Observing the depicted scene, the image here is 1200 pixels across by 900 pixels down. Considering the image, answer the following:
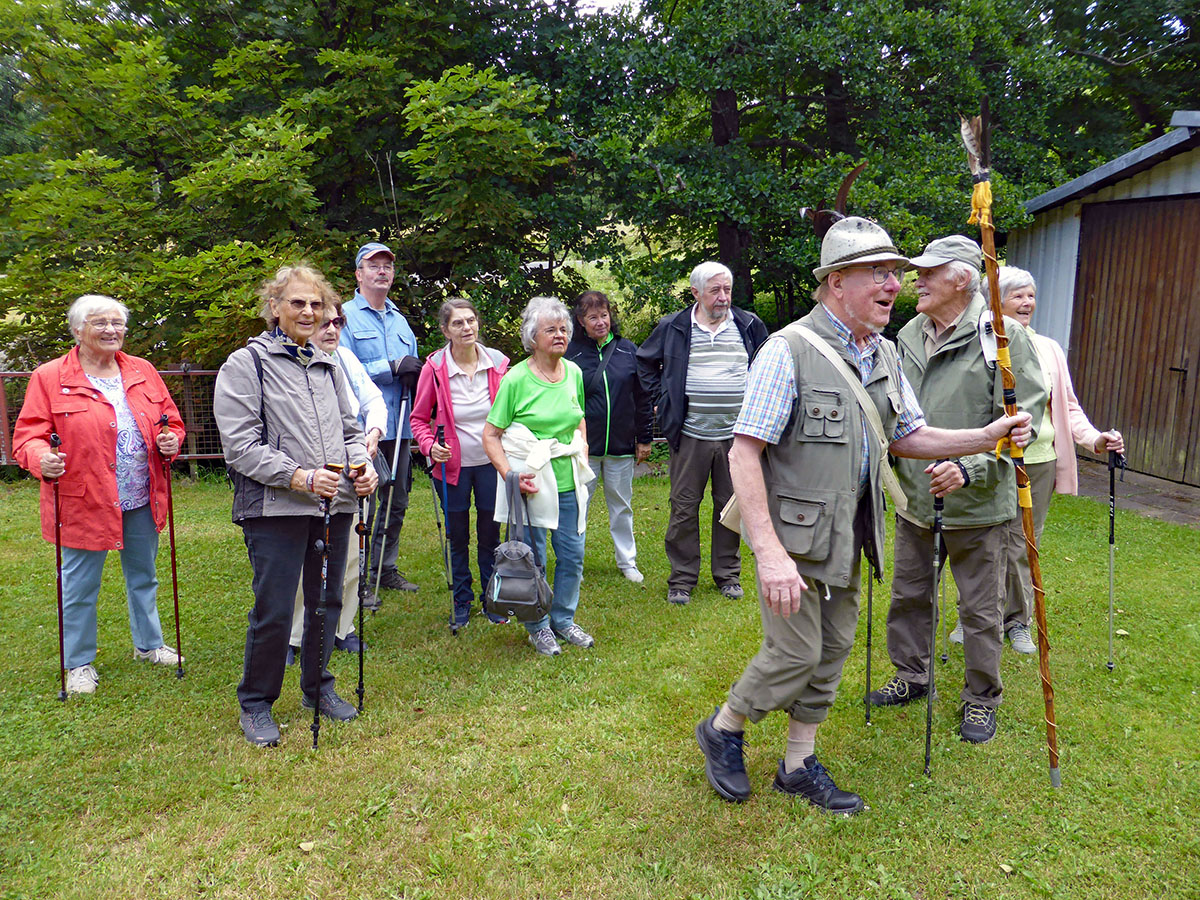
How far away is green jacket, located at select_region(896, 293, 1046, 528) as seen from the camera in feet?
12.8

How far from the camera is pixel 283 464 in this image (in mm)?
3664

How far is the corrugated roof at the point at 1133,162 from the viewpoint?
8110 mm

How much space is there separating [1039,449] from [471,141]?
247 inches

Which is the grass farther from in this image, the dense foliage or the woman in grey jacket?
the dense foliage

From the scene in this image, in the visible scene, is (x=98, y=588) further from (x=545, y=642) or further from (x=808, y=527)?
(x=808, y=527)

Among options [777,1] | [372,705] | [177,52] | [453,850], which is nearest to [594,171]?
[777,1]

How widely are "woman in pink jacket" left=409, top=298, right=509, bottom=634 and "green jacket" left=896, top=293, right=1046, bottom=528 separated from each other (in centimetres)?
254

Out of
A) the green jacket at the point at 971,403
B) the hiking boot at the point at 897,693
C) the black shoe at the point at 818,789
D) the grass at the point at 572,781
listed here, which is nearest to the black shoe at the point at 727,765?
the grass at the point at 572,781

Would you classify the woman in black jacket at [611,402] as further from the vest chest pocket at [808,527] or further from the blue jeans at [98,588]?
the vest chest pocket at [808,527]

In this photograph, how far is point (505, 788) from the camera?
3.67m

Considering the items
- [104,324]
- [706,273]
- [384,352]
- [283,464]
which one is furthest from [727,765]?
[104,324]

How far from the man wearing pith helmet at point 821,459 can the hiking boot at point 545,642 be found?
1.89 meters

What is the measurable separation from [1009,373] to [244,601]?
5.17 meters

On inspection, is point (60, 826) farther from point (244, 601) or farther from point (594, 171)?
point (594, 171)
